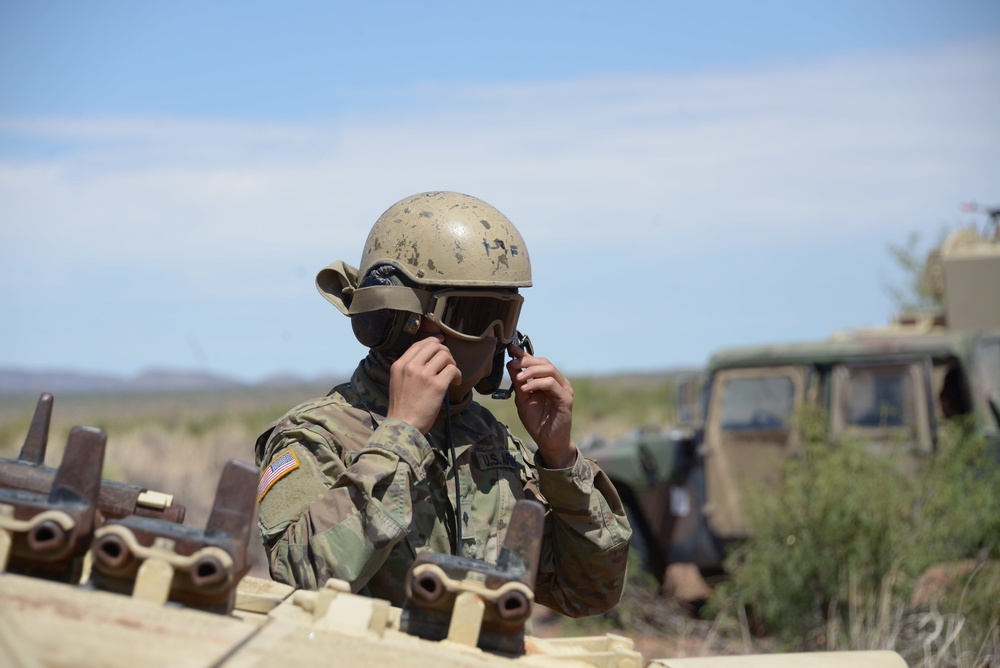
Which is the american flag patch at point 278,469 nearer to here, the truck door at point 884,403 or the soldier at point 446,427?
the soldier at point 446,427

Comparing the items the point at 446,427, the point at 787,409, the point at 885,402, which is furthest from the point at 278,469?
the point at 787,409

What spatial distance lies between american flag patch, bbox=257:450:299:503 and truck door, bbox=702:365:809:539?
22.3 feet

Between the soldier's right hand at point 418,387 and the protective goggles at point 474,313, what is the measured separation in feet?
0.80

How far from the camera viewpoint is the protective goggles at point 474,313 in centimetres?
294

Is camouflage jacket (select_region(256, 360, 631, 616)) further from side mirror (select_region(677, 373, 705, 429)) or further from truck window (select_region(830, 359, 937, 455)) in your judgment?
side mirror (select_region(677, 373, 705, 429))

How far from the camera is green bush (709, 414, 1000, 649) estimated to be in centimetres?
683

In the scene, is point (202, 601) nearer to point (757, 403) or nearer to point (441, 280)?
point (441, 280)

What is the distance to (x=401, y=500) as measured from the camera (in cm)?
254

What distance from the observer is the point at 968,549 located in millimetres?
7055

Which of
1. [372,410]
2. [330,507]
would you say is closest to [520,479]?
[372,410]

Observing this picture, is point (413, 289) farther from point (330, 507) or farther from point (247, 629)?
point (247, 629)

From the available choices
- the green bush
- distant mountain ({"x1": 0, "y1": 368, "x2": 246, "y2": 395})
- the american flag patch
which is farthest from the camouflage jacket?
distant mountain ({"x1": 0, "y1": 368, "x2": 246, "y2": 395})

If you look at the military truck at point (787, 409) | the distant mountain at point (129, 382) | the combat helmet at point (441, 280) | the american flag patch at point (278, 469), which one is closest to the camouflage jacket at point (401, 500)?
the american flag patch at point (278, 469)

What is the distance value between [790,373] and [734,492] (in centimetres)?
105
